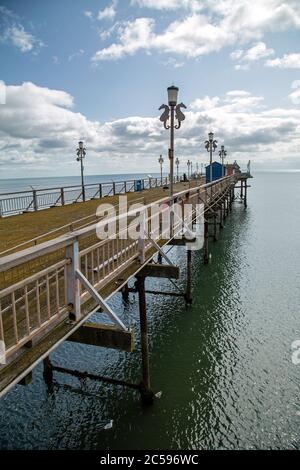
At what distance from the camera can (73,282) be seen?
14.9ft

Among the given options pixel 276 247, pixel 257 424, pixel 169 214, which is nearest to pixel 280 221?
pixel 276 247

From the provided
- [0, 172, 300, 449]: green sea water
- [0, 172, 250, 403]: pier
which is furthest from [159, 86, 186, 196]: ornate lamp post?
[0, 172, 300, 449]: green sea water

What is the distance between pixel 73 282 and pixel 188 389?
19.3 ft

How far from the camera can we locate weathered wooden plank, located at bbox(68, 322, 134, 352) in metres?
5.70

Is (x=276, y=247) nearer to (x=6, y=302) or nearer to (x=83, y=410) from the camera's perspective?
(x=83, y=410)

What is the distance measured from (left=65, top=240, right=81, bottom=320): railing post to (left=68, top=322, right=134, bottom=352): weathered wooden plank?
51.1 inches

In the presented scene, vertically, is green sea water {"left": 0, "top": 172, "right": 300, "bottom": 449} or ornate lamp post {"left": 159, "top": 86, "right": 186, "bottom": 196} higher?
ornate lamp post {"left": 159, "top": 86, "right": 186, "bottom": 196}

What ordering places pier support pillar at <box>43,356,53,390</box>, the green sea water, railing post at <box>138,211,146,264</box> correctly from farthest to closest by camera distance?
pier support pillar at <box>43,356,53,390</box>, railing post at <box>138,211,146,264</box>, the green sea water

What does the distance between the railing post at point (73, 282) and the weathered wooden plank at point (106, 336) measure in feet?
4.26

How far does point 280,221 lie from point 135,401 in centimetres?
3592

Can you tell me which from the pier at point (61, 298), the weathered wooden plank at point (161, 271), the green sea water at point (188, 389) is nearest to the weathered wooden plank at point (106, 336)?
the pier at point (61, 298)

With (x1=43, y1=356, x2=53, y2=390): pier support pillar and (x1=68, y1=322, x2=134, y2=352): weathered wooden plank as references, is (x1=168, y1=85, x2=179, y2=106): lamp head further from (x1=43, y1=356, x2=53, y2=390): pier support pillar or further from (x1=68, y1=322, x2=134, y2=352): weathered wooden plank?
(x1=43, y1=356, x2=53, y2=390): pier support pillar

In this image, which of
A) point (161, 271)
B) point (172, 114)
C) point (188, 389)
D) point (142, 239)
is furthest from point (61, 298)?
point (172, 114)

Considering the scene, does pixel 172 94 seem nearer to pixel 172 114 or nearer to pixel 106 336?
pixel 172 114
